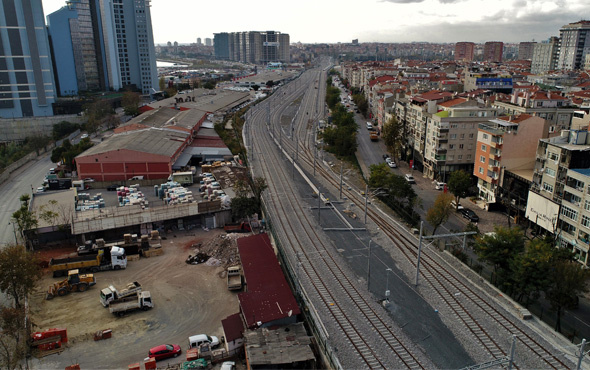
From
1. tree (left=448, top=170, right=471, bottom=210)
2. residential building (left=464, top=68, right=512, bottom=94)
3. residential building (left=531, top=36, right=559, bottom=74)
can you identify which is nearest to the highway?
tree (left=448, top=170, right=471, bottom=210)

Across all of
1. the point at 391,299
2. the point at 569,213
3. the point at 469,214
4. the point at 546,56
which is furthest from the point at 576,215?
the point at 546,56

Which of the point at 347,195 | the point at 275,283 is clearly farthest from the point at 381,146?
the point at 275,283

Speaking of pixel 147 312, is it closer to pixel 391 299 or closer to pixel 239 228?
pixel 239 228

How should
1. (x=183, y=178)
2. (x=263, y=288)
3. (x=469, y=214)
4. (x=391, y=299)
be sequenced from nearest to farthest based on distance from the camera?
(x=391, y=299) < (x=263, y=288) < (x=469, y=214) < (x=183, y=178)

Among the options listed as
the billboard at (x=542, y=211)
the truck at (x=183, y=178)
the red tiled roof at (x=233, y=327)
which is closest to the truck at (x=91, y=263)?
the red tiled roof at (x=233, y=327)

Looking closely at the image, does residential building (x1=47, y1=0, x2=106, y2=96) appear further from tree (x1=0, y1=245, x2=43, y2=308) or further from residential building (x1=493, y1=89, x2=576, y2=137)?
residential building (x1=493, y1=89, x2=576, y2=137)

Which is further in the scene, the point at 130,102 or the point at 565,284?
the point at 130,102

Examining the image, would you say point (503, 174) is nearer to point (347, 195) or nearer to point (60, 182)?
point (347, 195)
